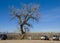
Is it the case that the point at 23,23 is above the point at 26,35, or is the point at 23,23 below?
above

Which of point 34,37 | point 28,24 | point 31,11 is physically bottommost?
point 34,37

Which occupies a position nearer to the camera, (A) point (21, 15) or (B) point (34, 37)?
(B) point (34, 37)

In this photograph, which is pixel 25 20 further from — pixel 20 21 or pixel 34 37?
pixel 34 37

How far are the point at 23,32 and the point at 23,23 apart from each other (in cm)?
316

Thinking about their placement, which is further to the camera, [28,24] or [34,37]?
[28,24]

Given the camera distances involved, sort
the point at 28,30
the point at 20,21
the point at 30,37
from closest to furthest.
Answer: the point at 30,37
the point at 20,21
the point at 28,30

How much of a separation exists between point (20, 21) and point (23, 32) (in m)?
4.00

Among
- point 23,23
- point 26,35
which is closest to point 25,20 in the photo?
point 23,23

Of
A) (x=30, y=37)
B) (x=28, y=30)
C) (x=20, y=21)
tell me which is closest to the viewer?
(x=30, y=37)

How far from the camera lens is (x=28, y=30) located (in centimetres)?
7275

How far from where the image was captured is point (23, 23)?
67.8m

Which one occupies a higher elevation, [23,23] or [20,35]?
[23,23]

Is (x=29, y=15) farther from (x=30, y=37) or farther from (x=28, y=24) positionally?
(x=30, y=37)

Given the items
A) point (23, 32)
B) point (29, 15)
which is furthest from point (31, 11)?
point (23, 32)
